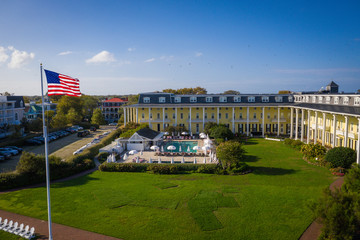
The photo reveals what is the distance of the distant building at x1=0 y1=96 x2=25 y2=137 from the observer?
49344mm

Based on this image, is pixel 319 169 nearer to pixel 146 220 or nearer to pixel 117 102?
pixel 146 220

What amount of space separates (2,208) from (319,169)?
29.5m

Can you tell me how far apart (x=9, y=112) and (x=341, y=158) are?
58.2 meters

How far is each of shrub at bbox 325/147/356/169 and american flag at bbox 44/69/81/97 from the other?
26.0m

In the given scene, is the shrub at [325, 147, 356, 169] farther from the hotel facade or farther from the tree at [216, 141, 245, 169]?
the hotel facade

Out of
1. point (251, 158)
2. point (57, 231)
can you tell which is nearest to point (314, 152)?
point (251, 158)

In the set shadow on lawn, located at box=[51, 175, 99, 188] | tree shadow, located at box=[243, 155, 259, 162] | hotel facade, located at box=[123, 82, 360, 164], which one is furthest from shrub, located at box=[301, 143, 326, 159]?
shadow on lawn, located at box=[51, 175, 99, 188]

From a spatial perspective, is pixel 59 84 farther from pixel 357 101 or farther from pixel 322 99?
pixel 322 99

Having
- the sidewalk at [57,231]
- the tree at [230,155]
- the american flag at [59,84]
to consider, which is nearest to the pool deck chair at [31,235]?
the sidewalk at [57,231]

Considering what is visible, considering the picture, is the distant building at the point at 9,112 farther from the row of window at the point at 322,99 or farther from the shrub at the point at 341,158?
the row of window at the point at 322,99

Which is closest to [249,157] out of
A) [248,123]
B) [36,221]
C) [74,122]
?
[248,123]

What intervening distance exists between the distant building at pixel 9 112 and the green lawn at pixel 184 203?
108ft

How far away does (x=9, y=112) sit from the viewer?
5297 centimetres

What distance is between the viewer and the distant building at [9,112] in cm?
4934
